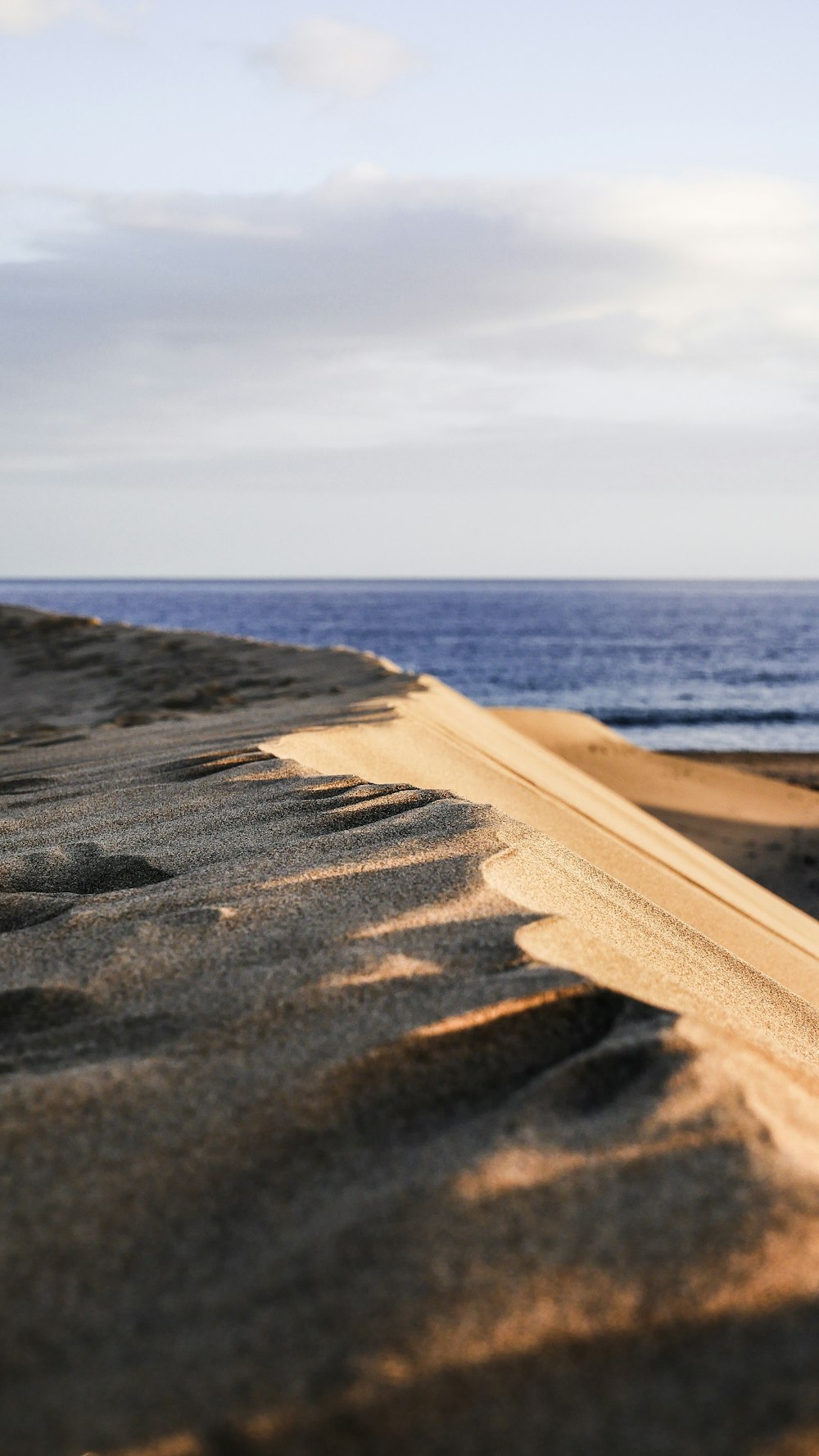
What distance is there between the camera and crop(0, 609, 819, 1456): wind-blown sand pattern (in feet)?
2.36

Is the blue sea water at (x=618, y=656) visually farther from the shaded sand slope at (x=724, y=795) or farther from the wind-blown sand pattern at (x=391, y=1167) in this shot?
the wind-blown sand pattern at (x=391, y=1167)

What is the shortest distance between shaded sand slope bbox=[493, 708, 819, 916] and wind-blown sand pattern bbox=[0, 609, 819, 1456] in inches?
190

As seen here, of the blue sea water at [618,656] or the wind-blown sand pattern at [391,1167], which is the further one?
the blue sea water at [618,656]

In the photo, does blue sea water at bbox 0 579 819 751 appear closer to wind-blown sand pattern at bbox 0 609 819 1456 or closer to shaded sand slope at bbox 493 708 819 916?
Result: shaded sand slope at bbox 493 708 819 916

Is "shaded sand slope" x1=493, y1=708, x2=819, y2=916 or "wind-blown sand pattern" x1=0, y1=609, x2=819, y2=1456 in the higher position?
"wind-blown sand pattern" x1=0, y1=609, x2=819, y2=1456

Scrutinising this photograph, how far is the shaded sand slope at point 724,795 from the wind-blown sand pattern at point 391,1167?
4.83 metres

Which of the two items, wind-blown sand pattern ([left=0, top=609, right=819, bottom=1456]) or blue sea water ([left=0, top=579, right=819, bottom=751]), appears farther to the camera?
blue sea water ([left=0, top=579, right=819, bottom=751])

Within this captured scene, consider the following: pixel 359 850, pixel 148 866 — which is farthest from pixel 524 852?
pixel 148 866

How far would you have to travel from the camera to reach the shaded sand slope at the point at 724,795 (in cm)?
649

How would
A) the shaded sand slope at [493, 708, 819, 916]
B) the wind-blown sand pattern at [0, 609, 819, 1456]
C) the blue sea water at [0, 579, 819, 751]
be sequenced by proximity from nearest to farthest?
the wind-blown sand pattern at [0, 609, 819, 1456], the shaded sand slope at [493, 708, 819, 916], the blue sea water at [0, 579, 819, 751]

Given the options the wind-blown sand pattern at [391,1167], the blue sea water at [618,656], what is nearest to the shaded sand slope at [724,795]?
the blue sea water at [618,656]

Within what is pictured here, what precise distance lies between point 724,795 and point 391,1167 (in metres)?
7.90

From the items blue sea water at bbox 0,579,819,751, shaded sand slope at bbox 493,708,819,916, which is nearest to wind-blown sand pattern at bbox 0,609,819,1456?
shaded sand slope at bbox 493,708,819,916

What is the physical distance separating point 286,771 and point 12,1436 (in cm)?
190
